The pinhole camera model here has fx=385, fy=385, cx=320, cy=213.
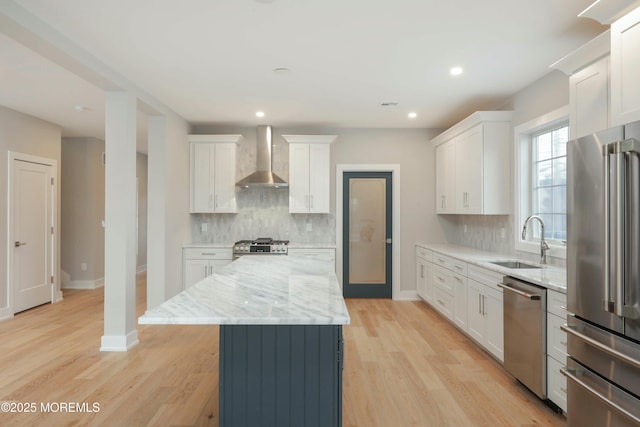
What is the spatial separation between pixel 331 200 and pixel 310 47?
3.10m

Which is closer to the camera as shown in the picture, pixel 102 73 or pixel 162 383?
pixel 162 383

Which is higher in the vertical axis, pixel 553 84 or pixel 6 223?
pixel 553 84

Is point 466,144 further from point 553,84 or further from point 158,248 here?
point 158,248

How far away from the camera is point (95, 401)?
2.72 meters

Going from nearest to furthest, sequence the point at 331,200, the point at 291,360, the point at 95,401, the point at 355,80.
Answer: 1. the point at 291,360
2. the point at 95,401
3. the point at 355,80
4. the point at 331,200

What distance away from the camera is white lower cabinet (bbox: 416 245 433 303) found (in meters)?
5.23

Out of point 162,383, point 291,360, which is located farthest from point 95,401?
point 291,360

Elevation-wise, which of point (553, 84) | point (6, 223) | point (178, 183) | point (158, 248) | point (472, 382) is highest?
point (553, 84)

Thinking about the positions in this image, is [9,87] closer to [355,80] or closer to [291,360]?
[355,80]

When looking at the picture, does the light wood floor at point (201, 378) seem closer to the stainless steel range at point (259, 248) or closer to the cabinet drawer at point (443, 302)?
the cabinet drawer at point (443, 302)

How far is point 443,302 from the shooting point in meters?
4.69

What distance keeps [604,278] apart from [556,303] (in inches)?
31.0

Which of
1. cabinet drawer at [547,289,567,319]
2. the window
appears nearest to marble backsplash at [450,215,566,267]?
the window

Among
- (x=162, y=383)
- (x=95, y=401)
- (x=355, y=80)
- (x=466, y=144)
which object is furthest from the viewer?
(x=466, y=144)
